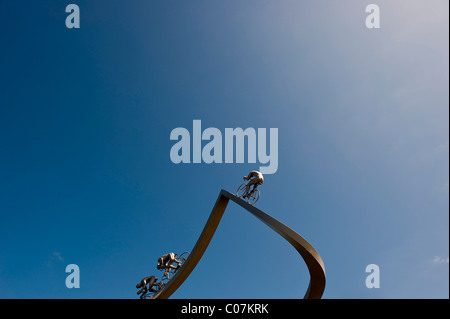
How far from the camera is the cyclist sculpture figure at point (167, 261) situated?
510 inches

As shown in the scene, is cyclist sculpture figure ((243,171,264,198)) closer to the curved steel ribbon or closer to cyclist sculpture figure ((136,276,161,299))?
the curved steel ribbon

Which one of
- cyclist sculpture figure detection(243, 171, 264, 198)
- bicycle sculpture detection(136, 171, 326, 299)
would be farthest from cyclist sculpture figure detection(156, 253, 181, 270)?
cyclist sculpture figure detection(243, 171, 264, 198)

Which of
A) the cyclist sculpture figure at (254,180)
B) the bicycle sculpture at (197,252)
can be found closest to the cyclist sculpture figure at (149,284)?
the bicycle sculpture at (197,252)

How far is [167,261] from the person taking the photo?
13008 mm

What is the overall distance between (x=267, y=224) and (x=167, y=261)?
6.05m

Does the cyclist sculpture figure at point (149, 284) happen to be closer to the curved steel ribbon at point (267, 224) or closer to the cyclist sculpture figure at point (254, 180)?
the curved steel ribbon at point (267, 224)

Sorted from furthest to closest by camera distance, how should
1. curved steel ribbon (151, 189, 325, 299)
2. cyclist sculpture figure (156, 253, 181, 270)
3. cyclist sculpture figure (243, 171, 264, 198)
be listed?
cyclist sculpture figure (156, 253, 181, 270), cyclist sculpture figure (243, 171, 264, 198), curved steel ribbon (151, 189, 325, 299)

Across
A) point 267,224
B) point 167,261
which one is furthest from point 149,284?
point 267,224

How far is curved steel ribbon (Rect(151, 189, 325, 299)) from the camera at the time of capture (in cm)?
835

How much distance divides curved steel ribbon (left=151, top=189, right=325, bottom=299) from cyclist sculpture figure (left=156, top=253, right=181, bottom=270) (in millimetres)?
607

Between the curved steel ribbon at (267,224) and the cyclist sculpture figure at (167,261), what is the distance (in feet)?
1.99

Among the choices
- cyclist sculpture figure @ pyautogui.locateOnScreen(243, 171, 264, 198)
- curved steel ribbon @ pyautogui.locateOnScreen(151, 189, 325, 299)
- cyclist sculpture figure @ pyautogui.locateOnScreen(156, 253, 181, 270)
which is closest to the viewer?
curved steel ribbon @ pyautogui.locateOnScreen(151, 189, 325, 299)
